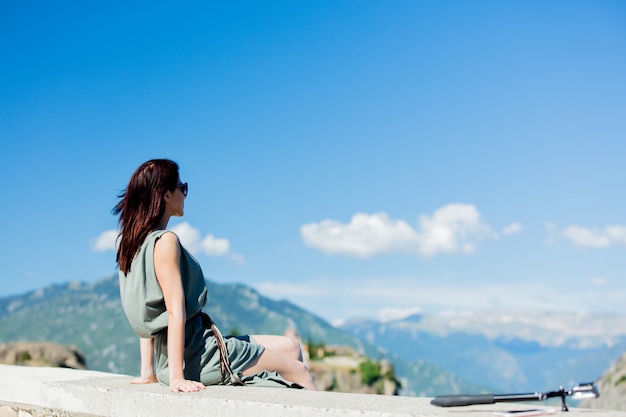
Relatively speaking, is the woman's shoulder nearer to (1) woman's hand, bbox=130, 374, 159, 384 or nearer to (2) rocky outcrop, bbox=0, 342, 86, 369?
(1) woman's hand, bbox=130, 374, 159, 384

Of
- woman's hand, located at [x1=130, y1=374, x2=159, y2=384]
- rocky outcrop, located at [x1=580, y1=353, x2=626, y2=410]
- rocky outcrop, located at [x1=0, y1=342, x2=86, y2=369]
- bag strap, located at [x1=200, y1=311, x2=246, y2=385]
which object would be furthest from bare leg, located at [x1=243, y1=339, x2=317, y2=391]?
rocky outcrop, located at [x1=580, y1=353, x2=626, y2=410]

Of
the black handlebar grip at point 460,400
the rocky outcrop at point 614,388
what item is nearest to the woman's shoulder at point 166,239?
the black handlebar grip at point 460,400

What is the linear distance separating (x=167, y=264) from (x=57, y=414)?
3.42 feet

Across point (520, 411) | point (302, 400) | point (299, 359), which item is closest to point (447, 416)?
point (520, 411)

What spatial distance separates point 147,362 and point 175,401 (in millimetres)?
968

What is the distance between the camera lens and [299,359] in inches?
161

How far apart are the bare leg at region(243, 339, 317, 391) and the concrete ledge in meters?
0.41

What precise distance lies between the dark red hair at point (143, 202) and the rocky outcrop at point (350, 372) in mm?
57092

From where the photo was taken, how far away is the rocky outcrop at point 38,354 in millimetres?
39781

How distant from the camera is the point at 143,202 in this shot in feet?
12.4

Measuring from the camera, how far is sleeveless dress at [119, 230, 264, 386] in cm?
A: 367

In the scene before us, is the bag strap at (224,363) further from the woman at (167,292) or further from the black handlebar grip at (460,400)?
the black handlebar grip at (460,400)

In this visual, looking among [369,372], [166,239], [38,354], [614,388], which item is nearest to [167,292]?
[166,239]

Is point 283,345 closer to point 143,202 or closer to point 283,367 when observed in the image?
point 283,367
